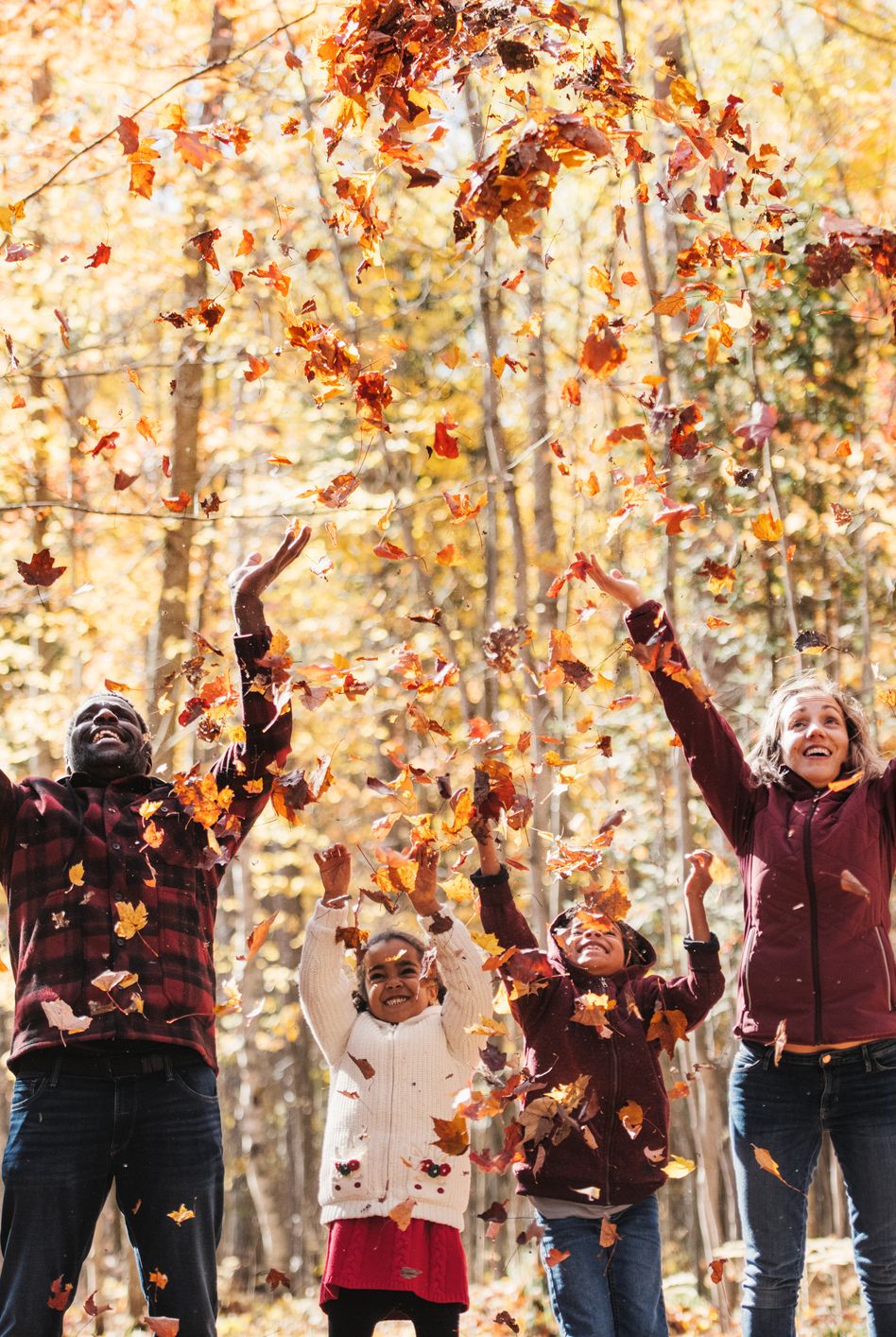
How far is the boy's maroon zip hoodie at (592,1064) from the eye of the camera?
343 cm

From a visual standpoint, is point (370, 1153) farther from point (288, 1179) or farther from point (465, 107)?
point (288, 1179)

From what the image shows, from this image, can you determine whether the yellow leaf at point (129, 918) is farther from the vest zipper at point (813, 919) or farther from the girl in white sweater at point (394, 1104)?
the vest zipper at point (813, 919)

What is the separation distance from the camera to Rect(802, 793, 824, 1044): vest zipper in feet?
10.3

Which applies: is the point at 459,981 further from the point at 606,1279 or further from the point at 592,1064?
the point at 606,1279

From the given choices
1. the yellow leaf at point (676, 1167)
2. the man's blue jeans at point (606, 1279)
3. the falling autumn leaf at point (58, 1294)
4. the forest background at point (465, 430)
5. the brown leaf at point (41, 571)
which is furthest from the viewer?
the forest background at point (465, 430)

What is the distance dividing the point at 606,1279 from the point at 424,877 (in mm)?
1118

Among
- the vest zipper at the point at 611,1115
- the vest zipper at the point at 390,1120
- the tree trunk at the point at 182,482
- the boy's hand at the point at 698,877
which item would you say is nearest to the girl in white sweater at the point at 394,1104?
the vest zipper at the point at 390,1120

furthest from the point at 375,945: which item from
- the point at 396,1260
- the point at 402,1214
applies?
the point at 396,1260

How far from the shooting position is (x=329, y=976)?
3688 mm

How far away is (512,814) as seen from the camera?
3406 mm

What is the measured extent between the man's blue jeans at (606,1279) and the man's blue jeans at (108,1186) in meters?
0.89

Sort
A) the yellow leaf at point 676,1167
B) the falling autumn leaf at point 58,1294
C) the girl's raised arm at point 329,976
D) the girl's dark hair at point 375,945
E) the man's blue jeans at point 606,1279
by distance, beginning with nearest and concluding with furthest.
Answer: the falling autumn leaf at point 58,1294
the man's blue jeans at point 606,1279
the yellow leaf at point 676,1167
the girl's raised arm at point 329,976
the girl's dark hair at point 375,945

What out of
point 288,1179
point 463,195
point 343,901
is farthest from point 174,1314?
point 288,1179

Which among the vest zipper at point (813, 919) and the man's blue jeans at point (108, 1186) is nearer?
the man's blue jeans at point (108, 1186)
